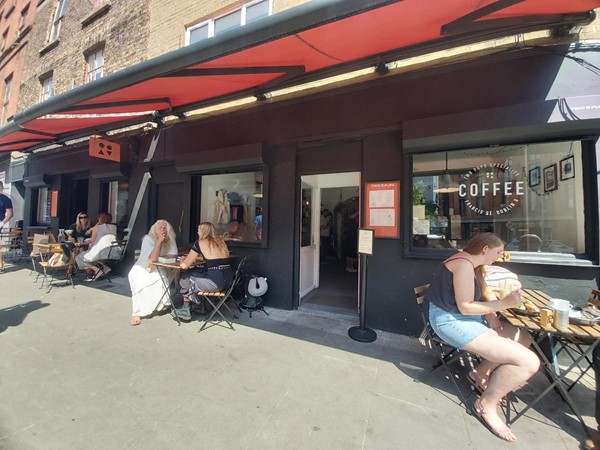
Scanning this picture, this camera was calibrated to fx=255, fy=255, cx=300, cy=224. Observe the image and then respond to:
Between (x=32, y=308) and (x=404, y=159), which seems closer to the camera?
(x=404, y=159)

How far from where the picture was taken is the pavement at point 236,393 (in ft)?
6.03

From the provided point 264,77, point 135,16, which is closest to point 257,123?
point 264,77

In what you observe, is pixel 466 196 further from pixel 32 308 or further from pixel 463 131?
pixel 32 308

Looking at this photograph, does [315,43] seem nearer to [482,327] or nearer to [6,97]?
[482,327]

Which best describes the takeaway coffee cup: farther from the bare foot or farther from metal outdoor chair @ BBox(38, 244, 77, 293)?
metal outdoor chair @ BBox(38, 244, 77, 293)

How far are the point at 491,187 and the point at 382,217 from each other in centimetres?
144

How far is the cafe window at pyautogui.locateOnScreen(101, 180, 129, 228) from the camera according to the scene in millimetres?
6820

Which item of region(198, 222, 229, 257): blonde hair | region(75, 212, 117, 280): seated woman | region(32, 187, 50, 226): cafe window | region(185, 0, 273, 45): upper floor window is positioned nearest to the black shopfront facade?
region(198, 222, 229, 257): blonde hair

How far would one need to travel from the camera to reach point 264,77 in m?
3.79

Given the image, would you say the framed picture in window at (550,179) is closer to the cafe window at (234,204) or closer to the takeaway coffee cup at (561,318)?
the takeaway coffee cup at (561,318)

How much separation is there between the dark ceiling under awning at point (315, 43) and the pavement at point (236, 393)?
3185 mm

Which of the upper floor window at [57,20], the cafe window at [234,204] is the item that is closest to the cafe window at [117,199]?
the cafe window at [234,204]

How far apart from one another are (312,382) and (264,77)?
400 cm

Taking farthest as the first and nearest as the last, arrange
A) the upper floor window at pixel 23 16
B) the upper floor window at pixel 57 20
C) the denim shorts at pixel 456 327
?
the upper floor window at pixel 23 16
the upper floor window at pixel 57 20
the denim shorts at pixel 456 327
